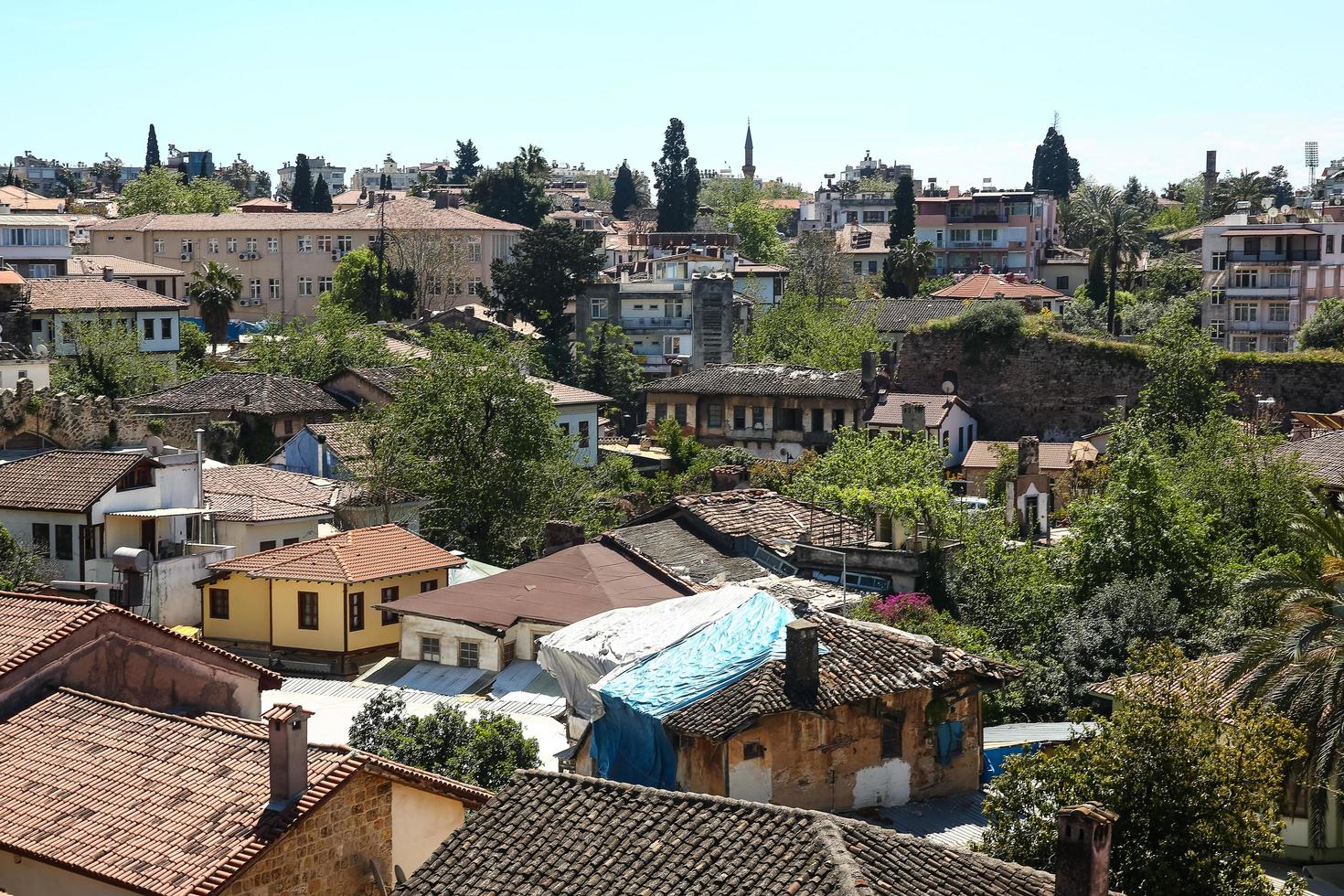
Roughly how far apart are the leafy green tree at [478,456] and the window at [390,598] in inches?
303

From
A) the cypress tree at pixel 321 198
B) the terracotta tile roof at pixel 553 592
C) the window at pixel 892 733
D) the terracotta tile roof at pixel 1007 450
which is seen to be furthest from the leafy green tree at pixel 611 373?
the window at pixel 892 733

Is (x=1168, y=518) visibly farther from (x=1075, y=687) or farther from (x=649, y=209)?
(x=649, y=209)

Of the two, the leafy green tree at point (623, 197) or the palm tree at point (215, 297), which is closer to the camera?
the palm tree at point (215, 297)

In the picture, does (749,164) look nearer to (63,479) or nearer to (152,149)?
(152,149)

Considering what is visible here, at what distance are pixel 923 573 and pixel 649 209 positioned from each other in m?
96.7

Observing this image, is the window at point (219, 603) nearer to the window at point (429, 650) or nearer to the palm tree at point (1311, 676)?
the window at point (429, 650)

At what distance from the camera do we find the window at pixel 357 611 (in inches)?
1357

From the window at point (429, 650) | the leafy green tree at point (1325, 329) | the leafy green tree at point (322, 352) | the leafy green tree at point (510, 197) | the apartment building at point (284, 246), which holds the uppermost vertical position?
the leafy green tree at point (510, 197)

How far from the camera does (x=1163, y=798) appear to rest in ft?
59.0

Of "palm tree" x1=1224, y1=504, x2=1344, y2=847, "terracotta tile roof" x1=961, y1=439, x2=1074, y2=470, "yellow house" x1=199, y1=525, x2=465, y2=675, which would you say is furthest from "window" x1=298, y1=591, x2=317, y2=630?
"terracotta tile roof" x1=961, y1=439, x2=1074, y2=470

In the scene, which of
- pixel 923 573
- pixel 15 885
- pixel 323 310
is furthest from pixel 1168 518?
pixel 323 310

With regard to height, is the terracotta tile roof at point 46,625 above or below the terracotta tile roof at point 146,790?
above

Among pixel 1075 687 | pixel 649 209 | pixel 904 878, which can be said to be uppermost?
pixel 649 209

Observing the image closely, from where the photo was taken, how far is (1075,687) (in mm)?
31484
